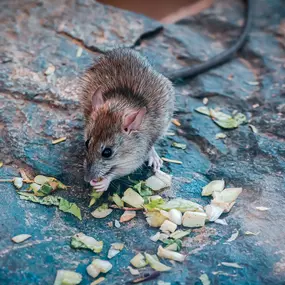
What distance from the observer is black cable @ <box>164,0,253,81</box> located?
19.1ft

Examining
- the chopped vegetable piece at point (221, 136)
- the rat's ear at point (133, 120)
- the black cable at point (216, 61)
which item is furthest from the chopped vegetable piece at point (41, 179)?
the black cable at point (216, 61)

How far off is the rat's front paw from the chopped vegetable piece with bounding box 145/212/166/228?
433mm

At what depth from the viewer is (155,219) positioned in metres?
4.06

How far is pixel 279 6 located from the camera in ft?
23.7

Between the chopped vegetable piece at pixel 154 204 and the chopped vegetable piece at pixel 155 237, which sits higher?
the chopped vegetable piece at pixel 154 204

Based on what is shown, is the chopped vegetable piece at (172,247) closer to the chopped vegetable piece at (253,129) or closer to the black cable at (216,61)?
the chopped vegetable piece at (253,129)

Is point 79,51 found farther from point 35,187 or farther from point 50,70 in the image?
point 35,187

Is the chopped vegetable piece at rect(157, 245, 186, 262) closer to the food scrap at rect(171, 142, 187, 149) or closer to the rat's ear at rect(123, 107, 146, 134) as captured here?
the rat's ear at rect(123, 107, 146, 134)

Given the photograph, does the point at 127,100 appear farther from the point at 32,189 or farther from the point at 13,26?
the point at 13,26

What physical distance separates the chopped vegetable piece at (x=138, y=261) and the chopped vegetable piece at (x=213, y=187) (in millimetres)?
909

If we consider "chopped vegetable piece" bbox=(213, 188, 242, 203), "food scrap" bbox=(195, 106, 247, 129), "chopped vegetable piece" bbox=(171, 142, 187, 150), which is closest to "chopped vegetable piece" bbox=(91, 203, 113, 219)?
"chopped vegetable piece" bbox=(213, 188, 242, 203)

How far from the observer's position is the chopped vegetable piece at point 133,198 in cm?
421

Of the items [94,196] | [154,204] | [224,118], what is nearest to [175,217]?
[154,204]

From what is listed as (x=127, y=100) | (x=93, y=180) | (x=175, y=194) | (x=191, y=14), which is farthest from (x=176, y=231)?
(x=191, y=14)
